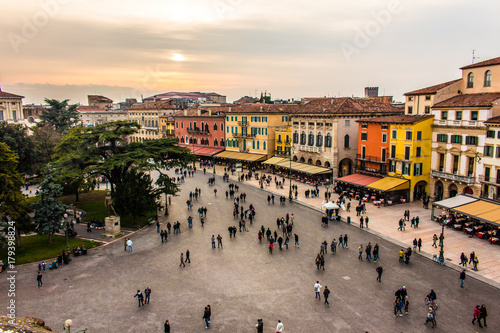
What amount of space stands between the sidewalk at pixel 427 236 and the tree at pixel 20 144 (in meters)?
39.5

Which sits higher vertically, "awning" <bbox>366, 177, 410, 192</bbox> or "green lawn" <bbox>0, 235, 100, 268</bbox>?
"awning" <bbox>366, 177, 410, 192</bbox>

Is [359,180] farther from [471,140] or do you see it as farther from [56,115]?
[56,115]

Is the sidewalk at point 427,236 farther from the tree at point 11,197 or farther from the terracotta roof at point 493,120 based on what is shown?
the tree at point 11,197

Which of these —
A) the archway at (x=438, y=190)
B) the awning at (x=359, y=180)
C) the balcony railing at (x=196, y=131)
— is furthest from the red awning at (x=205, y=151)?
the archway at (x=438, y=190)

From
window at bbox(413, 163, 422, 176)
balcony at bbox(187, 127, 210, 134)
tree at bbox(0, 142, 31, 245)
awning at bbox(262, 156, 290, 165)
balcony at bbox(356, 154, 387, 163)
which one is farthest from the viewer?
balcony at bbox(187, 127, 210, 134)

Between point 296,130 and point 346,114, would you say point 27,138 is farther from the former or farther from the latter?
point 346,114

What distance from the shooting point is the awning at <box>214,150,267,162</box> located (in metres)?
64.8

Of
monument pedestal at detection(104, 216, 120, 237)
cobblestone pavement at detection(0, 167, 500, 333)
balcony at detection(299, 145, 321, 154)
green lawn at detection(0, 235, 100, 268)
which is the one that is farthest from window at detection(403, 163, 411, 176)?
green lawn at detection(0, 235, 100, 268)

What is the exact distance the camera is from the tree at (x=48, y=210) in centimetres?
2906

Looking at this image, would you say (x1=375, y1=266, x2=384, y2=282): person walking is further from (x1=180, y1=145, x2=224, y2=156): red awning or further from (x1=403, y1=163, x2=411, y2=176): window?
(x1=180, y1=145, x2=224, y2=156): red awning

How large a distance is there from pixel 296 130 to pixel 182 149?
2574 centimetres

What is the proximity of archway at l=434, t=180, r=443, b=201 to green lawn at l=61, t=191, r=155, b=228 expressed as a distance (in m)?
31.8

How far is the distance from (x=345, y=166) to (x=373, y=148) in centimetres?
782

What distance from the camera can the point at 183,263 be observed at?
25234 millimetres
